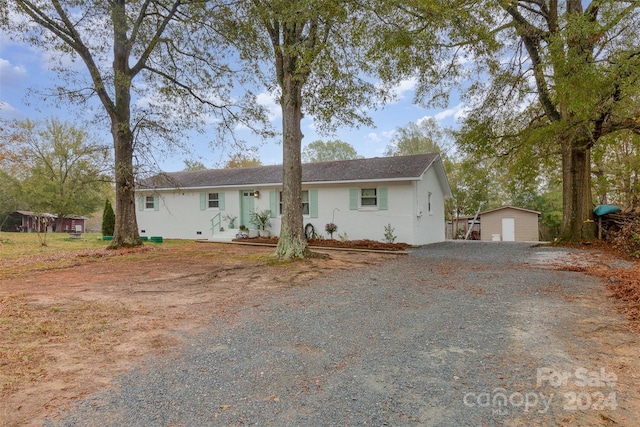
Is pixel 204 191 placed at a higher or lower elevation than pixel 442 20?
lower

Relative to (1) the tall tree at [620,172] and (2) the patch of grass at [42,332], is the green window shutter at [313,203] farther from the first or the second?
(1) the tall tree at [620,172]

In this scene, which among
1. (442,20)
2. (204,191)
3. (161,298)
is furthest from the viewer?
(204,191)

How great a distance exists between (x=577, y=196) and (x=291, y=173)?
10.3 m

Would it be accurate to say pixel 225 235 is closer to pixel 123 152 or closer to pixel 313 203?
pixel 313 203

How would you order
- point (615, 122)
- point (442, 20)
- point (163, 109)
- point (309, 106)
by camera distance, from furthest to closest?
point (163, 109) < point (615, 122) < point (309, 106) < point (442, 20)

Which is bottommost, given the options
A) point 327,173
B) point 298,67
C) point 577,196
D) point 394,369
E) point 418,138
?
point 394,369

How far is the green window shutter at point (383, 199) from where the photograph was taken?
13711mm

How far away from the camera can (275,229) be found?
1612cm

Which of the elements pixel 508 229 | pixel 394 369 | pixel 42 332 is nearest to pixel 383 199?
pixel 394 369

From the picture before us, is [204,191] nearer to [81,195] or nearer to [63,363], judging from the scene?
[63,363]

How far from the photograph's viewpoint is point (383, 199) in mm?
13750

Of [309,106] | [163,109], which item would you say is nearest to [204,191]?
[163,109]

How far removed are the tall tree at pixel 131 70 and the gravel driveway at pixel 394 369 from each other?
921 cm

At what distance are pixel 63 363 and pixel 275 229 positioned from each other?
42.8 ft
